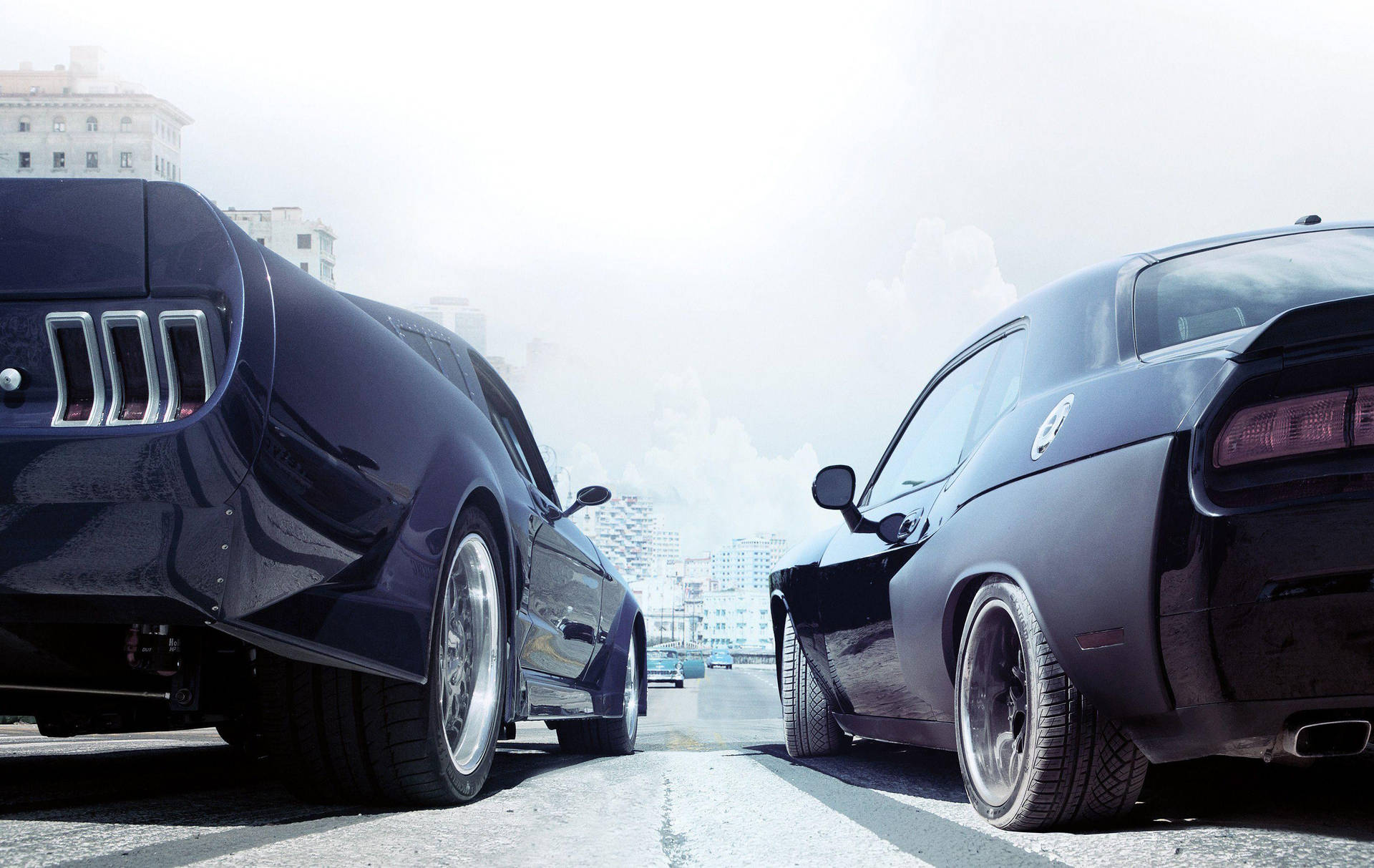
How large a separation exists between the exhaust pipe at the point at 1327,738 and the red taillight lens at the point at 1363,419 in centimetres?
52

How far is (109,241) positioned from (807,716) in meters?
3.76

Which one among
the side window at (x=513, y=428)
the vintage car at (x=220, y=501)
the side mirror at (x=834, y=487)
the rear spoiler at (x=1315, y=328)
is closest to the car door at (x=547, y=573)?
the side window at (x=513, y=428)

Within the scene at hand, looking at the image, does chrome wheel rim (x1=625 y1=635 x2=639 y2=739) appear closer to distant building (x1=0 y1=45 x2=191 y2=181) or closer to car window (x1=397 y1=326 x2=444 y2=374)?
car window (x1=397 y1=326 x2=444 y2=374)

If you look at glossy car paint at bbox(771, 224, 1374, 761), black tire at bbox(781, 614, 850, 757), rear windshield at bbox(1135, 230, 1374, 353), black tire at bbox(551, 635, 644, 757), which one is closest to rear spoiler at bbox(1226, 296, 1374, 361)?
glossy car paint at bbox(771, 224, 1374, 761)

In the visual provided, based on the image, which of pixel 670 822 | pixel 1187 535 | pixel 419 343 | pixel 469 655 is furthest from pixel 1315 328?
pixel 419 343

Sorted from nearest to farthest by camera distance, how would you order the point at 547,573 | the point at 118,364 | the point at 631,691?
the point at 118,364 → the point at 547,573 → the point at 631,691

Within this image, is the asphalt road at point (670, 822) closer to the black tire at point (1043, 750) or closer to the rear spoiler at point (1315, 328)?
the black tire at point (1043, 750)

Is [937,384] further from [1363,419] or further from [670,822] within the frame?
[1363,419]

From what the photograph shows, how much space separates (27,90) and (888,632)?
468 ft

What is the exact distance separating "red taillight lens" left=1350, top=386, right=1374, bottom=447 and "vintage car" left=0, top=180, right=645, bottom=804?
207 cm

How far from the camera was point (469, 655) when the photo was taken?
11.9 feet

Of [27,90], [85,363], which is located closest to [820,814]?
[85,363]

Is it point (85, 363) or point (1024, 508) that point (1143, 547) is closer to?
point (1024, 508)

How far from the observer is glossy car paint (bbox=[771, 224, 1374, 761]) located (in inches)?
86.3
